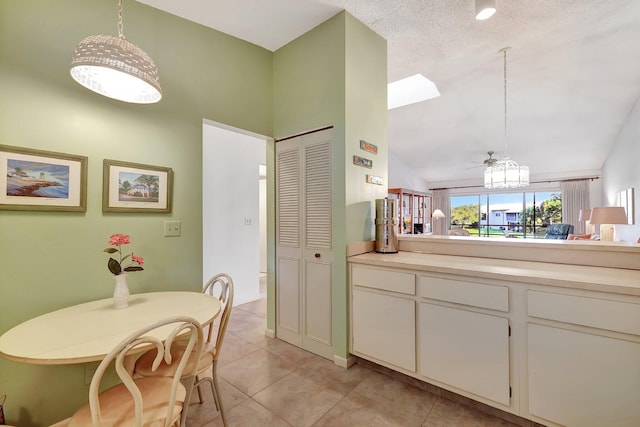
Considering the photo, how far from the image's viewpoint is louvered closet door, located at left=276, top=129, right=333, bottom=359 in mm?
2357

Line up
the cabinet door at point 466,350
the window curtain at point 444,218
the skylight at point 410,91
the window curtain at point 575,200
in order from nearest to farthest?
1. the cabinet door at point 466,350
2. the skylight at point 410,91
3. the window curtain at point 575,200
4. the window curtain at point 444,218

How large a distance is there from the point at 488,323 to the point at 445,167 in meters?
7.31

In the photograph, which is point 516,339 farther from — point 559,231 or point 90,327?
point 559,231

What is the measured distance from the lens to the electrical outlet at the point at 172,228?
2004 millimetres

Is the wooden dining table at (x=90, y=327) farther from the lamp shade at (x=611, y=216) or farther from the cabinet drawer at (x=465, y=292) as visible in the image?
the lamp shade at (x=611, y=216)

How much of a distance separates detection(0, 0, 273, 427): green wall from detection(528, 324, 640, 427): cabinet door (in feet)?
7.61

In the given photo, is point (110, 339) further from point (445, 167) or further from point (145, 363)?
point (445, 167)

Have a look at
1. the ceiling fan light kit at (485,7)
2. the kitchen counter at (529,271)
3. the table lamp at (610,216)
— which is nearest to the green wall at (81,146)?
the kitchen counter at (529,271)

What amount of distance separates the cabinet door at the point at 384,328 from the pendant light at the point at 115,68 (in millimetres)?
1974

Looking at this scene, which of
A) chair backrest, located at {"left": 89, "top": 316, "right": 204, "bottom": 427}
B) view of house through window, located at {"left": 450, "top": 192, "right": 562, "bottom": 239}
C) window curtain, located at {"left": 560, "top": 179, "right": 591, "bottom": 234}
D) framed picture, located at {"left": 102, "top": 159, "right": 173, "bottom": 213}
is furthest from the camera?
view of house through window, located at {"left": 450, "top": 192, "right": 562, "bottom": 239}

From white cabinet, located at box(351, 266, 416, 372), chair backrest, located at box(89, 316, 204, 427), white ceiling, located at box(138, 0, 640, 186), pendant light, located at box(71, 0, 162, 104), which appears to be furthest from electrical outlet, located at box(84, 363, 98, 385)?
white ceiling, located at box(138, 0, 640, 186)

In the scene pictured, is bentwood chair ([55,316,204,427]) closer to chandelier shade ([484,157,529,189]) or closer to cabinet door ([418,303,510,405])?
cabinet door ([418,303,510,405])

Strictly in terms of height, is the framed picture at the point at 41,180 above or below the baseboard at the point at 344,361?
above

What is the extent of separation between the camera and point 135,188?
1853mm
